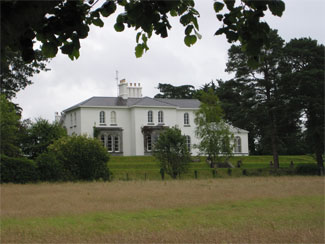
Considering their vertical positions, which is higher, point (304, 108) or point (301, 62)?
point (301, 62)

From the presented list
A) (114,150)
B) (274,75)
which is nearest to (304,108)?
(274,75)

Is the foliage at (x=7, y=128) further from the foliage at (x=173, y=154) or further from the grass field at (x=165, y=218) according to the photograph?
the grass field at (x=165, y=218)

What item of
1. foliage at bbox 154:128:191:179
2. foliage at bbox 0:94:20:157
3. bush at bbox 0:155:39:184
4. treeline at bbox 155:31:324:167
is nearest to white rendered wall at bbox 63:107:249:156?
treeline at bbox 155:31:324:167

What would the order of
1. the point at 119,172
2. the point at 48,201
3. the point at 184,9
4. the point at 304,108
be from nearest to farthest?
the point at 184,9
the point at 48,201
the point at 119,172
the point at 304,108

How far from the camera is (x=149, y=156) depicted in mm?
54250

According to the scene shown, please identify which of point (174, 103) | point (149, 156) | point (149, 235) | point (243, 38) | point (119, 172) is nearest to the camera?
point (243, 38)

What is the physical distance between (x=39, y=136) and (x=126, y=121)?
Answer: 20.1m

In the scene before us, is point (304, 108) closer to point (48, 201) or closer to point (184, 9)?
point (48, 201)

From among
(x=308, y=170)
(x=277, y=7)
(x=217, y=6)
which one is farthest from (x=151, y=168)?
(x=277, y=7)

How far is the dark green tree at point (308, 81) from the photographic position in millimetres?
41906

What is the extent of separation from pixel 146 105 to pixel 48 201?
39.7 m

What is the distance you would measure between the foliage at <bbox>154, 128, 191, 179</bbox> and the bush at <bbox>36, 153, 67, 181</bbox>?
360 inches

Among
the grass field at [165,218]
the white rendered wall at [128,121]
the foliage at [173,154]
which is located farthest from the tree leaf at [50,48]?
the white rendered wall at [128,121]

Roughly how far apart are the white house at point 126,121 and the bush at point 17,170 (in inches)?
910
